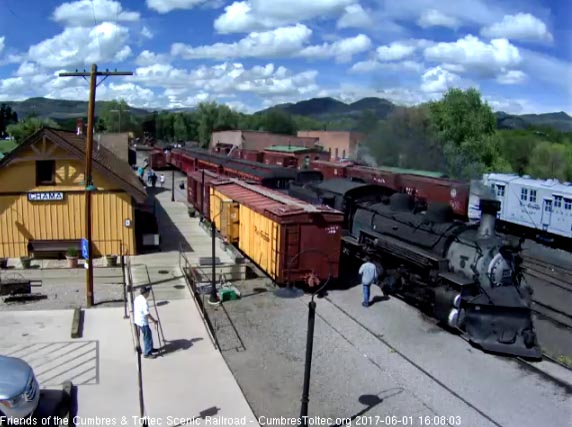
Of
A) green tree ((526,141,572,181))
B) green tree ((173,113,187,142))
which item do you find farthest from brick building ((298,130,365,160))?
green tree ((173,113,187,142))

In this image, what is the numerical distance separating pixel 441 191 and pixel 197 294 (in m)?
17.6

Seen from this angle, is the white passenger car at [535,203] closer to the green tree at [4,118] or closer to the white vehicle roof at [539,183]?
the white vehicle roof at [539,183]

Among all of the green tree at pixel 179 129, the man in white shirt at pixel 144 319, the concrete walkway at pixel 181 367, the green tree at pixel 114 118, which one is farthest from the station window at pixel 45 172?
the green tree at pixel 179 129

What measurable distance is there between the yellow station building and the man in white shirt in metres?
9.55

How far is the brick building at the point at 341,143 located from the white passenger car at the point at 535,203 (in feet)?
130

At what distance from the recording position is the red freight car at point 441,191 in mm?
28562

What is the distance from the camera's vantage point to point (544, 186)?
26.0 metres

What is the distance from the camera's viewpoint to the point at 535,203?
2636 cm

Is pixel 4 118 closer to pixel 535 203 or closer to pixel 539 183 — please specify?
pixel 539 183

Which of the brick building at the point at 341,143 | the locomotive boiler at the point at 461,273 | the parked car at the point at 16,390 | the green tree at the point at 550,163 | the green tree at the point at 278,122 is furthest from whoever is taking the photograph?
the green tree at the point at 278,122

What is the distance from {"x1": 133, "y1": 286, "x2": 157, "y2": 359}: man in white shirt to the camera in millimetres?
11258

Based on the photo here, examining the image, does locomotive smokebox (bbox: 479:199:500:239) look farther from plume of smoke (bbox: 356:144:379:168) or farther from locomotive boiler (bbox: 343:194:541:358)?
plume of smoke (bbox: 356:144:379:168)

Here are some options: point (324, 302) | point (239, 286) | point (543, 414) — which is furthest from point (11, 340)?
point (543, 414)

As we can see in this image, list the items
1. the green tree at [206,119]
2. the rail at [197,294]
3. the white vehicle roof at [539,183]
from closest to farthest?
the rail at [197,294], the white vehicle roof at [539,183], the green tree at [206,119]
